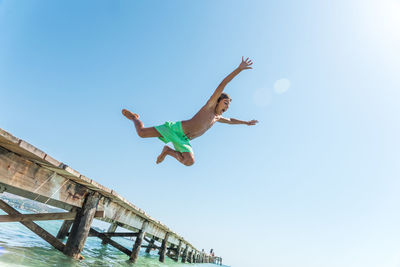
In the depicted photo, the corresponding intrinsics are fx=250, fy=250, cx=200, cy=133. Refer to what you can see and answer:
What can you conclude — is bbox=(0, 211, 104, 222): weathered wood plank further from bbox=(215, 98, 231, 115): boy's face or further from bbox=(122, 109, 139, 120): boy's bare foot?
bbox=(215, 98, 231, 115): boy's face

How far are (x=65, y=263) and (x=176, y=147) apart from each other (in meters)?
3.16

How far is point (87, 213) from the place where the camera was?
18.8 feet

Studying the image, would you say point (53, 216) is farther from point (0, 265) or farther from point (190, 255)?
point (190, 255)

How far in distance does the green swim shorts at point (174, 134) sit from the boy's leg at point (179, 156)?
0.08 m

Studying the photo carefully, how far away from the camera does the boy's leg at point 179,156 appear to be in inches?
179

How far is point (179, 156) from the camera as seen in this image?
470 cm

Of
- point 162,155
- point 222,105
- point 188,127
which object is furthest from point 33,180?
point 222,105

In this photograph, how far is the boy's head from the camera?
196 inches

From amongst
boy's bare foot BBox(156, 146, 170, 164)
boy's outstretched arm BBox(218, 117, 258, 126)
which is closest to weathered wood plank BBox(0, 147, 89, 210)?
boy's bare foot BBox(156, 146, 170, 164)

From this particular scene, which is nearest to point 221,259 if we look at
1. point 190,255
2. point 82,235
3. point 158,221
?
point 190,255

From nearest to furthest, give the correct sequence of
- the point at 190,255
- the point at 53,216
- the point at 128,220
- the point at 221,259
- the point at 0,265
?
the point at 0,265 → the point at 53,216 → the point at 128,220 → the point at 190,255 → the point at 221,259

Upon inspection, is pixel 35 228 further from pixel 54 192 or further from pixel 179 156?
pixel 179 156

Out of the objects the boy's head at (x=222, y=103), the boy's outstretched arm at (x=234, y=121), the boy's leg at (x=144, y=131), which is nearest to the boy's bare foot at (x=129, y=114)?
the boy's leg at (x=144, y=131)

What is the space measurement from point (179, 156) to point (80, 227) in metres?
3.07
